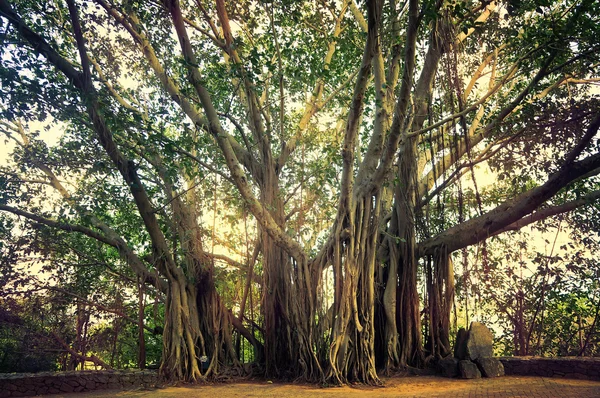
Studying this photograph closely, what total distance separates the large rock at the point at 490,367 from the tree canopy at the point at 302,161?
1.94 feet

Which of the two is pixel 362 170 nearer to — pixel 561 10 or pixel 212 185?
pixel 212 185

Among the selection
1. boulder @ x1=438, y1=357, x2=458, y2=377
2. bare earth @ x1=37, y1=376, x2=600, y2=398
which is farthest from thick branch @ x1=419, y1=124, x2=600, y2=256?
bare earth @ x1=37, y1=376, x2=600, y2=398

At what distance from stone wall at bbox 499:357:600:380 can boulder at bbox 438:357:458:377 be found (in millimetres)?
611

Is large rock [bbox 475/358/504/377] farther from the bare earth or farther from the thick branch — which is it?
the thick branch

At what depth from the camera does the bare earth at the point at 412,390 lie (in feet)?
14.8

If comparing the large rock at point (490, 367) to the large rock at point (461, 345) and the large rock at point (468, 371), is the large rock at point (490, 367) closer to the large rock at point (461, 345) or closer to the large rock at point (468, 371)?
the large rock at point (468, 371)

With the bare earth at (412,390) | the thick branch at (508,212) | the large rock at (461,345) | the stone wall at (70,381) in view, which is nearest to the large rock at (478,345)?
the large rock at (461,345)

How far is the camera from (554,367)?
535 cm

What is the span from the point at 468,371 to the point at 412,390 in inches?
39.0

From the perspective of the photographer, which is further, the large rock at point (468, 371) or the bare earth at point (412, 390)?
the large rock at point (468, 371)

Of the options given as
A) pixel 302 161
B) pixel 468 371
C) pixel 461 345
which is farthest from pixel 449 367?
pixel 302 161

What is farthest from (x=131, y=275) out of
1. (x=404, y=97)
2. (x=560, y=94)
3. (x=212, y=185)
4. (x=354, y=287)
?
(x=560, y=94)

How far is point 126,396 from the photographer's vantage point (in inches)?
193

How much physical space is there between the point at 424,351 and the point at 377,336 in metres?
0.60
